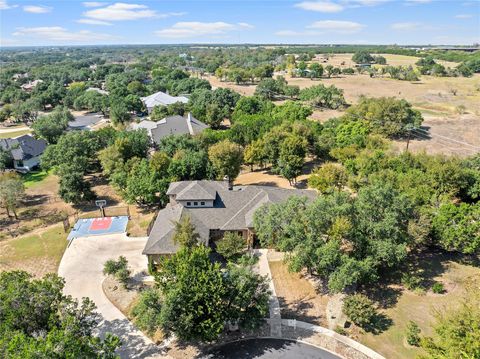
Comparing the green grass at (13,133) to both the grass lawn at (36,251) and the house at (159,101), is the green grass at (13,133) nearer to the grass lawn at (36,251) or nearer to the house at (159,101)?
the house at (159,101)

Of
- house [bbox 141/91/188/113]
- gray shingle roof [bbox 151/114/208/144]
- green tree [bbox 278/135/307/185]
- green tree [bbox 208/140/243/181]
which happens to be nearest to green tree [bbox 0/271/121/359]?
green tree [bbox 208/140/243/181]

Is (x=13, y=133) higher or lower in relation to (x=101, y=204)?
higher

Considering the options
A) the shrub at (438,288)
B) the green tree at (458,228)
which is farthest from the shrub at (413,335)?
the green tree at (458,228)

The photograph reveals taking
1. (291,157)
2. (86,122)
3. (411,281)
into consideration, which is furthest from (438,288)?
(86,122)

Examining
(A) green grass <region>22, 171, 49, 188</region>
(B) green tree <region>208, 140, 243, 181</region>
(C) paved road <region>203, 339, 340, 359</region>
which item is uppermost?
(B) green tree <region>208, 140, 243, 181</region>

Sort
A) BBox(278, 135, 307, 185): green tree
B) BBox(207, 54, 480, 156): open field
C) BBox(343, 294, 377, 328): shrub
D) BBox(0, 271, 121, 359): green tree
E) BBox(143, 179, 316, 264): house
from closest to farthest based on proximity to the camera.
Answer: BBox(0, 271, 121, 359): green tree < BBox(343, 294, 377, 328): shrub < BBox(143, 179, 316, 264): house < BBox(278, 135, 307, 185): green tree < BBox(207, 54, 480, 156): open field

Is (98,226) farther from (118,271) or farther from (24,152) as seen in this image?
(24,152)

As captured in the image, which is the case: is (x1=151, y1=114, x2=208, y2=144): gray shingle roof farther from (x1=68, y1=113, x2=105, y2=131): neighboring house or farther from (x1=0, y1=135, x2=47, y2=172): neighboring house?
(x1=68, y1=113, x2=105, y2=131): neighboring house
